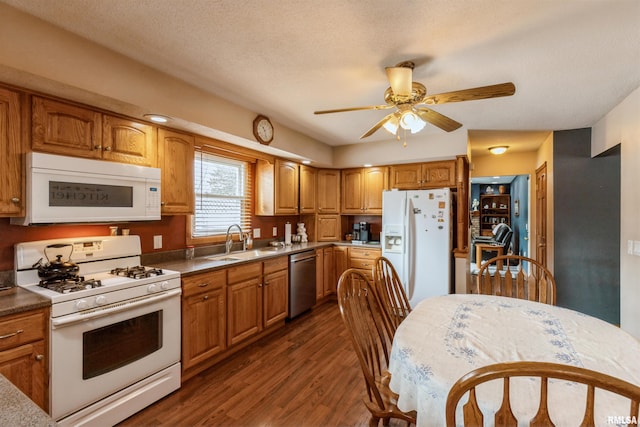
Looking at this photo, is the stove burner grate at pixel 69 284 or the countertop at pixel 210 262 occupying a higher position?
the stove burner grate at pixel 69 284

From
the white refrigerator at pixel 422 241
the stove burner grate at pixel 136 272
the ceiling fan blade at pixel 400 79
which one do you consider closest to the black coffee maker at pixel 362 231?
the white refrigerator at pixel 422 241

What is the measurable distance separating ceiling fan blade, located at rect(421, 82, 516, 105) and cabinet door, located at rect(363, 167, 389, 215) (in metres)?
2.57

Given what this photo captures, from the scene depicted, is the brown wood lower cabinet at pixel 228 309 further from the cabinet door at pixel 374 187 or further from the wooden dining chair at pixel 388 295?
the cabinet door at pixel 374 187

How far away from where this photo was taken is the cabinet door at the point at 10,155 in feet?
5.55

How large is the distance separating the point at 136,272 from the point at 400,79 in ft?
7.33

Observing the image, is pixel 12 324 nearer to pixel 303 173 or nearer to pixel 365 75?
pixel 365 75

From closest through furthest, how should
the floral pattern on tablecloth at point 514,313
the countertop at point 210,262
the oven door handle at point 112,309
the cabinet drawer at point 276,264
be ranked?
1. the floral pattern on tablecloth at point 514,313
2. the oven door handle at point 112,309
3. the countertop at point 210,262
4. the cabinet drawer at point 276,264

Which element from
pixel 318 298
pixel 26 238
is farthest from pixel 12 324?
pixel 318 298

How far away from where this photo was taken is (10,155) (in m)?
1.72

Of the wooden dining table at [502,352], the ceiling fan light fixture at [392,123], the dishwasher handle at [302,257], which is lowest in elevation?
the wooden dining table at [502,352]

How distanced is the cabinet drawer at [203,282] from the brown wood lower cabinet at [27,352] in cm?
84

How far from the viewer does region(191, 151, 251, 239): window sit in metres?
3.20

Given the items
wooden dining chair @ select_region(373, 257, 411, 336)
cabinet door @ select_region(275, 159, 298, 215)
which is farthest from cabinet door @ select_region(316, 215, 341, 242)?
wooden dining chair @ select_region(373, 257, 411, 336)

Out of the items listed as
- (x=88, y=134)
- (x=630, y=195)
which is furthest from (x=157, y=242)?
(x=630, y=195)
